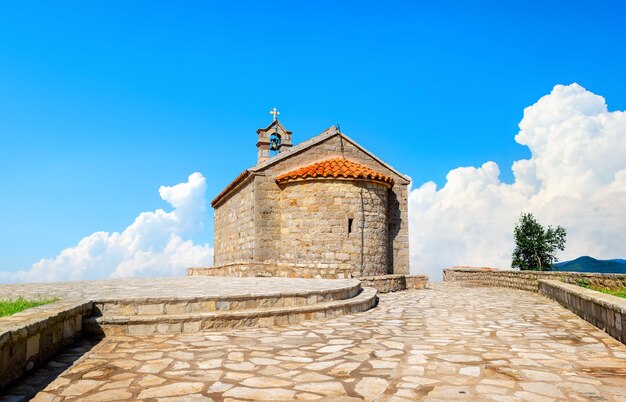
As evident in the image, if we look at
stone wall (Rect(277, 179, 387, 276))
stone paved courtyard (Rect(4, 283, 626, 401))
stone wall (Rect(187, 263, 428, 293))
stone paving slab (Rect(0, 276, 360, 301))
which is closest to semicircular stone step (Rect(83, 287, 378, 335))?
stone paved courtyard (Rect(4, 283, 626, 401))

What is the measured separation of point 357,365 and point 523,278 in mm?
13666

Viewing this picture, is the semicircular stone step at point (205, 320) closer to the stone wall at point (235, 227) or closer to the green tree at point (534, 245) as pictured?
the stone wall at point (235, 227)

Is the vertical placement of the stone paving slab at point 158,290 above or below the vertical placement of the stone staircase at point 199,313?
above

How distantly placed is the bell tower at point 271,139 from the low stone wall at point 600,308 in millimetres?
12491

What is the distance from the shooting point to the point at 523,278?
16109 mm

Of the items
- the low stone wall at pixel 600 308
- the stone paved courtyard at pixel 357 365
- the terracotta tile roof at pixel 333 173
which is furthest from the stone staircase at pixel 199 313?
the terracotta tile roof at pixel 333 173

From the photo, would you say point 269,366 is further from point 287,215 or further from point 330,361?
point 287,215

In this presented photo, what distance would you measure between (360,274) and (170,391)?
11374 mm

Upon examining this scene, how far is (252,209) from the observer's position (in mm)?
15922

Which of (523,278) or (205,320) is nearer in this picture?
(205,320)

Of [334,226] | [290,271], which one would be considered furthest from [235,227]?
[334,226]

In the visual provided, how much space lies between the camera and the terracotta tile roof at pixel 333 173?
584 inches

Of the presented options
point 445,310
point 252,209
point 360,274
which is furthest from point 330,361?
point 252,209

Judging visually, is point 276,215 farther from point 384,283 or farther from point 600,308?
point 600,308
